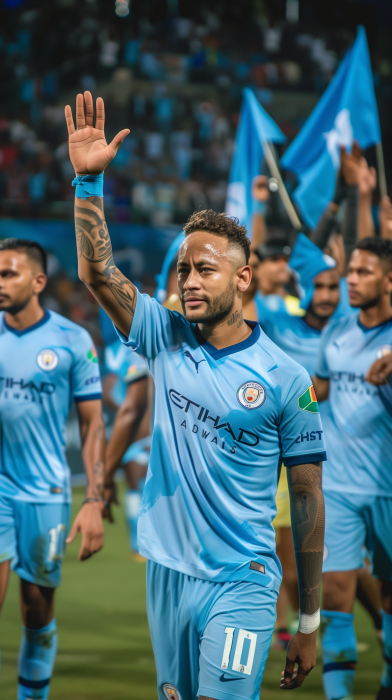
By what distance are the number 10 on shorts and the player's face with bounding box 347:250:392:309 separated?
252 cm

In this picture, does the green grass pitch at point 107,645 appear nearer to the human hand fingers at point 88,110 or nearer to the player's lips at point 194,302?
the player's lips at point 194,302

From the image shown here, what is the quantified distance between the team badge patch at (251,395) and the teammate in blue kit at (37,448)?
172 cm

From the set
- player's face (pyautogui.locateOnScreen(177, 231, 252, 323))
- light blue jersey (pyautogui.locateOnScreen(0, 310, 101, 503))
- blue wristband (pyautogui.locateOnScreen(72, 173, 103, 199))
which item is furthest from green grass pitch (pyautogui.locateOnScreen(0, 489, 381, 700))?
blue wristband (pyautogui.locateOnScreen(72, 173, 103, 199))

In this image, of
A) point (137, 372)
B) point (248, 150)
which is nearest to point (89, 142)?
point (137, 372)

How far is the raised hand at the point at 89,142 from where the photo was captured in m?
2.71

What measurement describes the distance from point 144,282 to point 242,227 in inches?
321

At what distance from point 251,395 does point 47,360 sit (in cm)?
195

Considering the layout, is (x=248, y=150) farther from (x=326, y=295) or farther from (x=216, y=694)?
(x=216, y=694)

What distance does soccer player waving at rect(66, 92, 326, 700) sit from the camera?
2.77 m

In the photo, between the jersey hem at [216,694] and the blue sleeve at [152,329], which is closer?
the jersey hem at [216,694]

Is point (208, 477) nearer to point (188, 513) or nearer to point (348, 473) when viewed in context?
point (188, 513)

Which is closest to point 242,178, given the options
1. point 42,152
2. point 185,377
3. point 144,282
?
point 144,282

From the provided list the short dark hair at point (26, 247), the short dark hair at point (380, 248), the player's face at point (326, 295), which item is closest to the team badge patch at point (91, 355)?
the short dark hair at point (26, 247)

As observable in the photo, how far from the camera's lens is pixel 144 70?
17.4 metres
